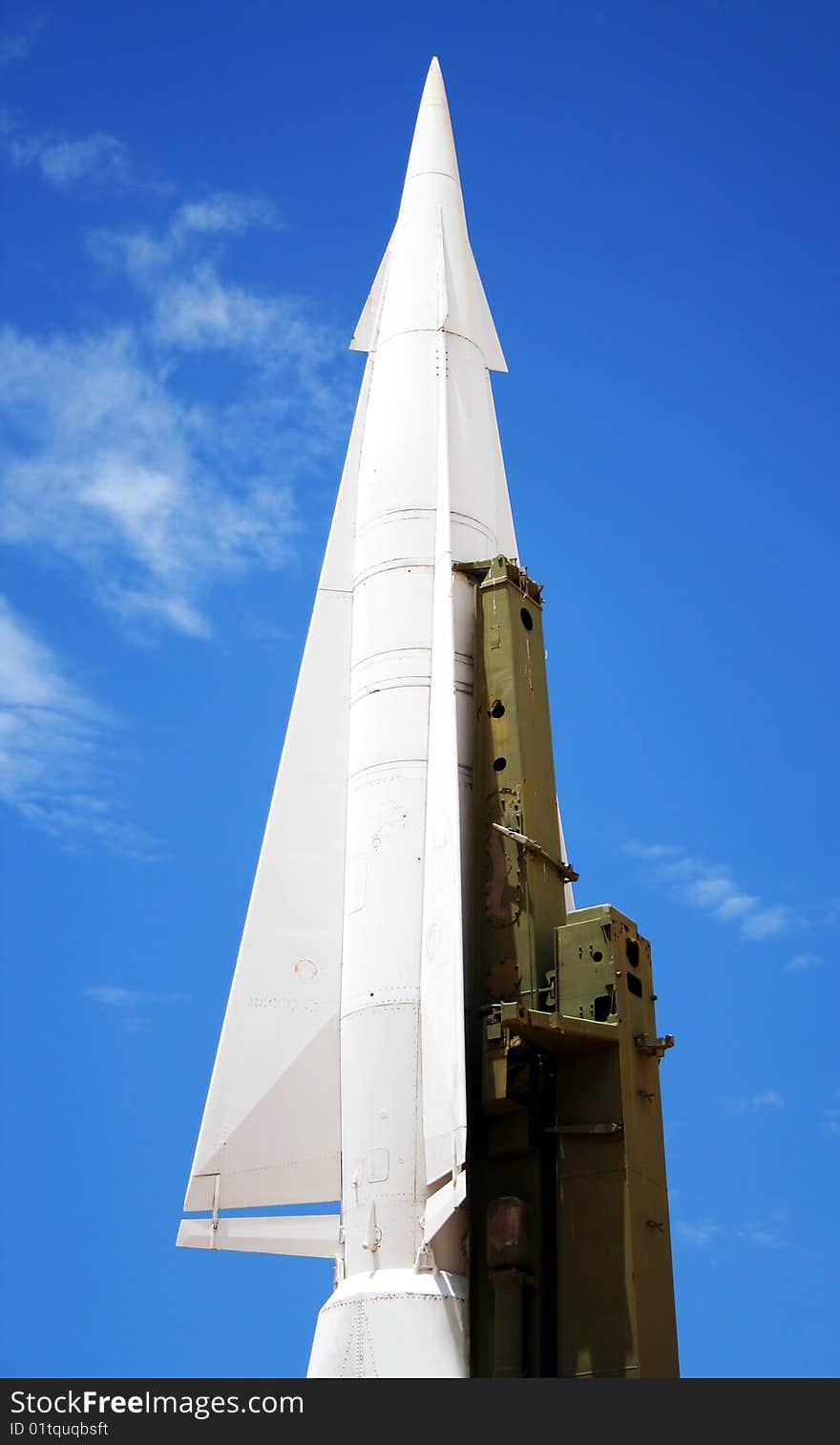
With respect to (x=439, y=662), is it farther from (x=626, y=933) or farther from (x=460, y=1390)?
(x=460, y=1390)

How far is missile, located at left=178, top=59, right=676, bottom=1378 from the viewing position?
10.9 metres

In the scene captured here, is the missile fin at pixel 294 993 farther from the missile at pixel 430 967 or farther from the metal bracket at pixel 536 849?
the metal bracket at pixel 536 849

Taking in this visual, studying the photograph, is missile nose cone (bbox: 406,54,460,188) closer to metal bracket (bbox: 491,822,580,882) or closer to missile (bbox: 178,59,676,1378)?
missile (bbox: 178,59,676,1378)

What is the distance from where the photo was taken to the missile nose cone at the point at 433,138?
1638 cm

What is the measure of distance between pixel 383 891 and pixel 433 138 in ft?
27.4

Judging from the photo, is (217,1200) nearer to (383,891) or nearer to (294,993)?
(294,993)

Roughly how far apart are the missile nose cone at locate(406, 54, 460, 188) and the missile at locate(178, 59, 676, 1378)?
45.3 inches

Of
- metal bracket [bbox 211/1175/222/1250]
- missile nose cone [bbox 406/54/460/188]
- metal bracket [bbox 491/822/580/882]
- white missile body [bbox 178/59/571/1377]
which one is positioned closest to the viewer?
white missile body [bbox 178/59/571/1377]

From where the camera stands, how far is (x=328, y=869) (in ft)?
44.7

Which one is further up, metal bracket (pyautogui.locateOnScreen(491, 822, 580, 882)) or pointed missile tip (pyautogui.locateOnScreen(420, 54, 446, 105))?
pointed missile tip (pyautogui.locateOnScreen(420, 54, 446, 105))

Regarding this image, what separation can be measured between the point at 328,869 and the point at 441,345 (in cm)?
486

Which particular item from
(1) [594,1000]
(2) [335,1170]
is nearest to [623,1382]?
(1) [594,1000]

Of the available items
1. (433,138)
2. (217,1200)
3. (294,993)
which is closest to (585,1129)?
(294,993)

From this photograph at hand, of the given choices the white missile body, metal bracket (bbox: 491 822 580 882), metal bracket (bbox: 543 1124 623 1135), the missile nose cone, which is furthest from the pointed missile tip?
metal bracket (bbox: 543 1124 623 1135)
